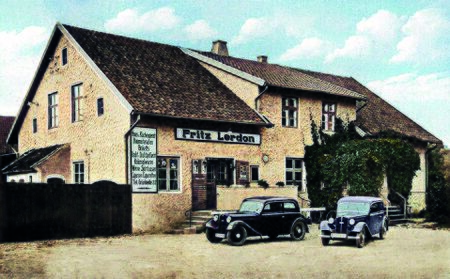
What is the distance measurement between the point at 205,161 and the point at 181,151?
3.82 ft

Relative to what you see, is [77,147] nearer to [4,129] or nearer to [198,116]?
[198,116]

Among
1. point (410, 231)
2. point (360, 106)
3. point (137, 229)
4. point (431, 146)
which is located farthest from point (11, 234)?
point (431, 146)

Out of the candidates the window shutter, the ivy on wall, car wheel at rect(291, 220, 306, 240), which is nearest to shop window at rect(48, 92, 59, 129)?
the window shutter

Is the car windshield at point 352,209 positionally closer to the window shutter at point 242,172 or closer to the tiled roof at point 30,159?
the window shutter at point 242,172

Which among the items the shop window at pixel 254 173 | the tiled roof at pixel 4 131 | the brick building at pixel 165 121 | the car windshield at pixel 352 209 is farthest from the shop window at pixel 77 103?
the tiled roof at pixel 4 131

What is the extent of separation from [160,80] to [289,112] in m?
6.25

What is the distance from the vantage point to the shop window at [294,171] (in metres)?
26.7

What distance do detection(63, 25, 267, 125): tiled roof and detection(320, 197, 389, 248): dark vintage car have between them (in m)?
7.35

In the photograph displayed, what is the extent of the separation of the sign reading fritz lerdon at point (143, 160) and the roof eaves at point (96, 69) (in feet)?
3.25

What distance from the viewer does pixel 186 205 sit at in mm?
22656

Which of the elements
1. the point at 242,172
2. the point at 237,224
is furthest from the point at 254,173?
the point at 237,224

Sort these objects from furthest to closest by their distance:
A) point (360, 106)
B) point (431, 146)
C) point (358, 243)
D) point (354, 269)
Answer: point (431, 146) → point (360, 106) → point (358, 243) → point (354, 269)

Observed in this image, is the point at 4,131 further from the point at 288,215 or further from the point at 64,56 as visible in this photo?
the point at 288,215

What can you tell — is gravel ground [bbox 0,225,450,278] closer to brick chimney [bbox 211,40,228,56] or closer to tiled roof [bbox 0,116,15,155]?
brick chimney [bbox 211,40,228,56]
